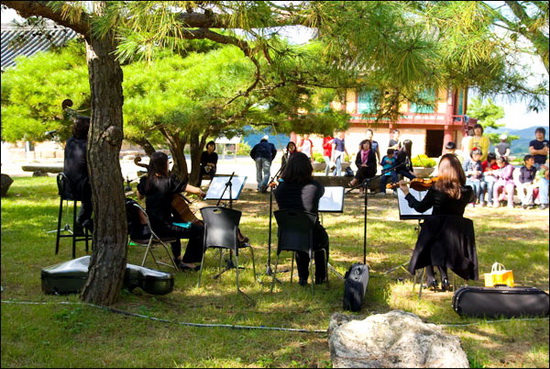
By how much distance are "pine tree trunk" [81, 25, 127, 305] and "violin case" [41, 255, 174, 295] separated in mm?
247

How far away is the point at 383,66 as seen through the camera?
4.18 metres

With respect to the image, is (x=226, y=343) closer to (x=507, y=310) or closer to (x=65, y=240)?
(x=507, y=310)

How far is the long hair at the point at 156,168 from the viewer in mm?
5527

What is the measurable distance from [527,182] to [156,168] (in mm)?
→ 8153

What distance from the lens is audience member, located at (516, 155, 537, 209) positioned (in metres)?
11.2

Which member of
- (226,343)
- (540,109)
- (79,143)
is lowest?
(226,343)

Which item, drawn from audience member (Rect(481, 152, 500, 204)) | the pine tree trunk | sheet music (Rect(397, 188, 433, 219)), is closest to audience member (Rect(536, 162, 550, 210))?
audience member (Rect(481, 152, 500, 204))

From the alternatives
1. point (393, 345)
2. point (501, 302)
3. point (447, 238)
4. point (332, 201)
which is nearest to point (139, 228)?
point (332, 201)

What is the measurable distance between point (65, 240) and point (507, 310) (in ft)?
16.1

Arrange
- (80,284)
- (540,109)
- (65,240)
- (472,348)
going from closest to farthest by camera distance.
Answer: (472,348) → (80,284) → (540,109) → (65,240)

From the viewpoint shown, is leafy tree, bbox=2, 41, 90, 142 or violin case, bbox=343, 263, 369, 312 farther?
leafy tree, bbox=2, 41, 90, 142

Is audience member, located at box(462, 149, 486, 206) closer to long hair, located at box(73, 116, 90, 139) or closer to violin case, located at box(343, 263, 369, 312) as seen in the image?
violin case, located at box(343, 263, 369, 312)

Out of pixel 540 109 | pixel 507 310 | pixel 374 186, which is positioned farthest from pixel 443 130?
pixel 507 310

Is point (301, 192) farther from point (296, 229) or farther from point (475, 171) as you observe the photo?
point (475, 171)
